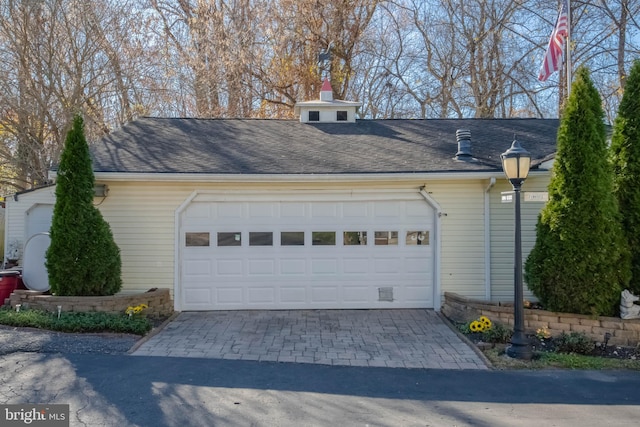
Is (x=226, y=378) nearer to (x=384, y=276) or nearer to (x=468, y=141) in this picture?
(x=384, y=276)

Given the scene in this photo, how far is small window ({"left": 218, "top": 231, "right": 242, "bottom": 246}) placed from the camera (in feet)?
27.1

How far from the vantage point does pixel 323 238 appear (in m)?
8.35

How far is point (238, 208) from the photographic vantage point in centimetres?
829

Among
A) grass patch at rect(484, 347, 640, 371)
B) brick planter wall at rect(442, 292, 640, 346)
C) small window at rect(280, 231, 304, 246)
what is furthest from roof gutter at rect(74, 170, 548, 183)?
grass patch at rect(484, 347, 640, 371)

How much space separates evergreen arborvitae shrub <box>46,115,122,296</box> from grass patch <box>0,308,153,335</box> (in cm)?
61

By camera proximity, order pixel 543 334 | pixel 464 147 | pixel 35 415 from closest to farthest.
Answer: pixel 35 415 < pixel 543 334 < pixel 464 147

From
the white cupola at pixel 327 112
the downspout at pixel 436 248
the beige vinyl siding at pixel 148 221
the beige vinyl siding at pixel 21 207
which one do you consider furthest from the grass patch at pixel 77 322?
the white cupola at pixel 327 112

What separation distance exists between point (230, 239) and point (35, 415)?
4.60 m

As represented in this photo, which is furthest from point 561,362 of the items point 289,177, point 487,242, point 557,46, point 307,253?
point 557,46

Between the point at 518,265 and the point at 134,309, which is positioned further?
the point at 134,309

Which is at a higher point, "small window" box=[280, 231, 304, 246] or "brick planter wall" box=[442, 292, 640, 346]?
"small window" box=[280, 231, 304, 246]

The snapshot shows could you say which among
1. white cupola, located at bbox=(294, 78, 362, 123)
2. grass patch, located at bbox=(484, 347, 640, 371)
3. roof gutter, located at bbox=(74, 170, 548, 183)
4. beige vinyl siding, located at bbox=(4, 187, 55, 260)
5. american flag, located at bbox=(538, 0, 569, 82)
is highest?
american flag, located at bbox=(538, 0, 569, 82)

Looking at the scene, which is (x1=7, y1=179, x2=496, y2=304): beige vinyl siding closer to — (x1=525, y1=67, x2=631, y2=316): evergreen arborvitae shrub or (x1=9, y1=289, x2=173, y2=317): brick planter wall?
(x1=9, y1=289, x2=173, y2=317): brick planter wall

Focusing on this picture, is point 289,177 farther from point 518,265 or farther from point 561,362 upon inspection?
point 561,362
